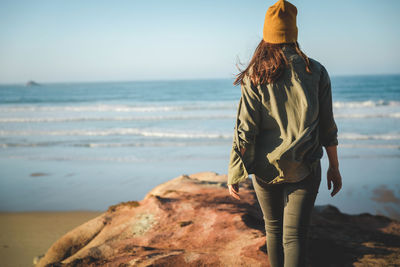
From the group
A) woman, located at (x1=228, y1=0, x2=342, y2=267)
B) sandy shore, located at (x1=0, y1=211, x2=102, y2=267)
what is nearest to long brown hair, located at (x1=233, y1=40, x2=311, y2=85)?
woman, located at (x1=228, y1=0, x2=342, y2=267)

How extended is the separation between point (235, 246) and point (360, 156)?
6.71 metres

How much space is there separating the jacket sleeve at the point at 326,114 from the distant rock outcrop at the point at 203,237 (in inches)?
46.8

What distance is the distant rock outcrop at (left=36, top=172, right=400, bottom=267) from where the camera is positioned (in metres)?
2.59

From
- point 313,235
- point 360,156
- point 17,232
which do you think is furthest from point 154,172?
point 360,156

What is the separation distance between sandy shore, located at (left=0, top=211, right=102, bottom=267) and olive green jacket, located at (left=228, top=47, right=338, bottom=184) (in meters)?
3.33

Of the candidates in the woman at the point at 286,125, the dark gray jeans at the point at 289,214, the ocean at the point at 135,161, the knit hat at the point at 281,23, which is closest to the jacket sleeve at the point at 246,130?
the woman at the point at 286,125

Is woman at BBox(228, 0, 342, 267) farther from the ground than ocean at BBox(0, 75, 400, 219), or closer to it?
farther from the ground

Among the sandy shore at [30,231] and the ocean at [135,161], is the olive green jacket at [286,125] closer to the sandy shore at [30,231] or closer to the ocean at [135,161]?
the sandy shore at [30,231]

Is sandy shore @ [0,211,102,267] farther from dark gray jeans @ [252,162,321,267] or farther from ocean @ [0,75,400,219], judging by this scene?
dark gray jeans @ [252,162,321,267]

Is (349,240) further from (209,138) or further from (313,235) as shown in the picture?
(209,138)

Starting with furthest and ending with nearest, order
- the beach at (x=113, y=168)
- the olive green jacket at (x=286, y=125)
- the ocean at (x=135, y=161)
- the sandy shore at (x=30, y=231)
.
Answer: the ocean at (x=135, y=161) → the beach at (x=113, y=168) → the sandy shore at (x=30, y=231) → the olive green jacket at (x=286, y=125)

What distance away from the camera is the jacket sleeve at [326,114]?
5.83ft

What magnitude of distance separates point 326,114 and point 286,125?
255 millimetres

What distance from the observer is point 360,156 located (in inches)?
322
